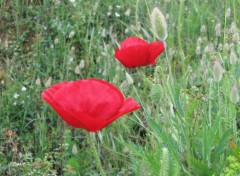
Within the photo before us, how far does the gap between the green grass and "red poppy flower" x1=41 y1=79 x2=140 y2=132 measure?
0.32 metres

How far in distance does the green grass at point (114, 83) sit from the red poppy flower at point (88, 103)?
1.05 ft

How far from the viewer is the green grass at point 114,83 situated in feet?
4.88

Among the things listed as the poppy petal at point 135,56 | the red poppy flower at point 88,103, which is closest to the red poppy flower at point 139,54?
the poppy petal at point 135,56

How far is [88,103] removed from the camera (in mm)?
1009

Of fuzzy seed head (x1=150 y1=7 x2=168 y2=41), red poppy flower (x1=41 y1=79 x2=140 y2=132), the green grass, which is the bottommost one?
the green grass

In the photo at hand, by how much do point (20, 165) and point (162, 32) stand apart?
0.89 meters

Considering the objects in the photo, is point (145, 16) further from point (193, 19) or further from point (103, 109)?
point (103, 109)

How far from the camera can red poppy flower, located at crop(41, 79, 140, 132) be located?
38.0 inches

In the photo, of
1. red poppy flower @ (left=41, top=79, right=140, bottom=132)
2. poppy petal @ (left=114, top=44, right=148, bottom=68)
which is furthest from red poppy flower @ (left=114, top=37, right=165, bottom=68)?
red poppy flower @ (left=41, top=79, right=140, bottom=132)

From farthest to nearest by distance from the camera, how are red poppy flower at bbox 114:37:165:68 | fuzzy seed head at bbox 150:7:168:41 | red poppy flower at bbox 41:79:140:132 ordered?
red poppy flower at bbox 114:37:165:68
fuzzy seed head at bbox 150:7:168:41
red poppy flower at bbox 41:79:140:132

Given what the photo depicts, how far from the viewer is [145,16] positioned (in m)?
3.46

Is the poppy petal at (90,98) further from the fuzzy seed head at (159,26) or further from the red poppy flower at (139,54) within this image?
the red poppy flower at (139,54)

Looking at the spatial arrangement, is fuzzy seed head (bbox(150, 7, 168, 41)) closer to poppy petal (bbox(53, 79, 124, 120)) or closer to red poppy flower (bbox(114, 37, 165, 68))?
red poppy flower (bbox(114, 37, 165, 68))

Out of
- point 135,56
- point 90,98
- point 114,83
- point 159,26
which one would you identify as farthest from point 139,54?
point 114,83
